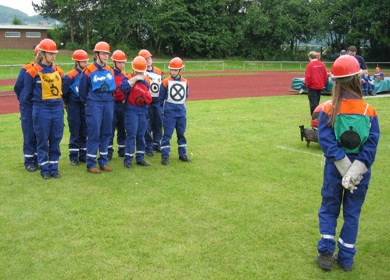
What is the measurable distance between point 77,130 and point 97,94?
1185mm

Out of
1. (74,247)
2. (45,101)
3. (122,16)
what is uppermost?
(122,16)

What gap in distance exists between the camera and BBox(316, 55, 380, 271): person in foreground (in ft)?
15.0

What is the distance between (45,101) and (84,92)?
0.68 meters

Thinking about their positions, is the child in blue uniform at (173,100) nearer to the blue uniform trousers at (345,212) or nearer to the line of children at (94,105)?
the line of children at (94,105)

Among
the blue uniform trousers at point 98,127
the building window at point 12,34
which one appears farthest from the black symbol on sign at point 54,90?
the building window at point 12,34

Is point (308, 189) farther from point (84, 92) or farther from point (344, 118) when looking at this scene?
point (84, 92)

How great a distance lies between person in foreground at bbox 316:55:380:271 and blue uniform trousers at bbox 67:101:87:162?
527cm

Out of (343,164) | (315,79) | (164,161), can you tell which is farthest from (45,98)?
(315,79)

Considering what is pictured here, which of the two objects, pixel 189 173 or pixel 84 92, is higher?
pixel 84 92

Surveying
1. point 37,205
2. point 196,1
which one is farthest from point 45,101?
point 196,1

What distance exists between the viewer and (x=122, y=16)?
50.3 m

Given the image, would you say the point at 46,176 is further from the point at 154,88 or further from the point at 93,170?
the point at 154,88

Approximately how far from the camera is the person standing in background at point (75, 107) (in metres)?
8.38

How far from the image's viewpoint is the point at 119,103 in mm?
8820
